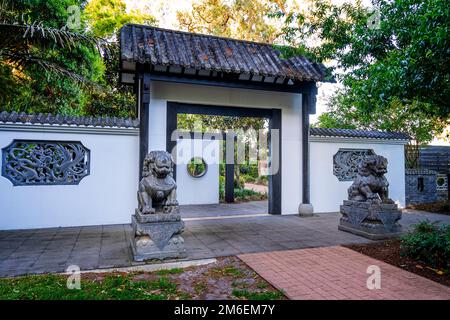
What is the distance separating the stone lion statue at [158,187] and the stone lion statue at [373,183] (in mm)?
3782

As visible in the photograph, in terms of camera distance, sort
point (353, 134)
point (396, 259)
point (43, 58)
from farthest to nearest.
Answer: point (353, 134)
point (43, 58)
point (396, 259)

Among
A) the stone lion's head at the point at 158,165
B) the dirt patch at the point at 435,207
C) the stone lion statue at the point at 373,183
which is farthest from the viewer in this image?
the dirt patch at the point at 435,207

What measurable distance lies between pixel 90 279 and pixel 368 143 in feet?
27.4

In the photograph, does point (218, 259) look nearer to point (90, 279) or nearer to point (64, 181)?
point (90, 279)

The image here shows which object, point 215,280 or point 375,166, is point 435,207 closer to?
point 375,166

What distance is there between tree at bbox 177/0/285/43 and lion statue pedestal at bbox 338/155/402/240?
402 inches

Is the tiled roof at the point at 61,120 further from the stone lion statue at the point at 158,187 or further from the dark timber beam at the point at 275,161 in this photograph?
the dark timber beam at the point at 275,161

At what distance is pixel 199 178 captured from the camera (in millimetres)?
11266

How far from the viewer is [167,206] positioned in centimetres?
436

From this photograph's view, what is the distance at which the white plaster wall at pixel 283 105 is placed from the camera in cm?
734

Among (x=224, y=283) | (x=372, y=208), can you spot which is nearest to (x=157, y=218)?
(x=224, y=283)

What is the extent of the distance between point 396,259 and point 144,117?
5.60 metres

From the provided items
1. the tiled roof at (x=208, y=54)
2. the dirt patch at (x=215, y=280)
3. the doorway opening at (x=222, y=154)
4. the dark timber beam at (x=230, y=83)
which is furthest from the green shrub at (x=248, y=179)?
the dirt patch at (x=215, y=280)

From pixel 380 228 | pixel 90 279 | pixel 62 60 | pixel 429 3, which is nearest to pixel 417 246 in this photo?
pixel 380 228
